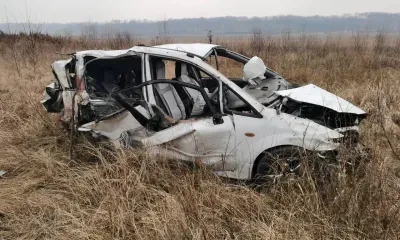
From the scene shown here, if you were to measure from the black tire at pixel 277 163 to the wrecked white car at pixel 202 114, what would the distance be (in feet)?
0.04

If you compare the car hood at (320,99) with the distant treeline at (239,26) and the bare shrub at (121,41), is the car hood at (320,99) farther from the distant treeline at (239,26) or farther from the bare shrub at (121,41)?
the bare shrub at (121,41)

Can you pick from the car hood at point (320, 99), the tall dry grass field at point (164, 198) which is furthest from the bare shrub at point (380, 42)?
the car hood at point (320, 99)

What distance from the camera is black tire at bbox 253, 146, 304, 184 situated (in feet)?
12.4

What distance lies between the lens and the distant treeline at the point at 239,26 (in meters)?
15.7

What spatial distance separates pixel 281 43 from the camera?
15.9 m

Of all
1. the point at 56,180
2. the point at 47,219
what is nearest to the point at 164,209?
the point at 47,219

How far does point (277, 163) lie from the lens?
3.78 meters

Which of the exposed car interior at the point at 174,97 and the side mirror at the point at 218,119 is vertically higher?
the exposed car interior at the point at 174,97

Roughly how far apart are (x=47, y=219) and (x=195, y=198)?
1468 mm

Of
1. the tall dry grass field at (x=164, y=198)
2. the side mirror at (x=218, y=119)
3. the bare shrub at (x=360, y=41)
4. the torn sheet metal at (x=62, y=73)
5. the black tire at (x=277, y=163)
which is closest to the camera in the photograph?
the tall dry grass field at (x=164, y=198)

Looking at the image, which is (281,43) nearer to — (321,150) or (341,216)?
(321,150)

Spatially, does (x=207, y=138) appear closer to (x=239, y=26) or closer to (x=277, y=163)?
(x=277, y=163)

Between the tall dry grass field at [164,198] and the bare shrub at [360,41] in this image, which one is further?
the bare shrub at [360,41]

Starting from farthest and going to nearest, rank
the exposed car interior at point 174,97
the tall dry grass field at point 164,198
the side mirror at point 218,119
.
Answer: the exposed car interior at point 174,97 < the side mirror at point 218,119 < the tall dry grass field at point 164,198
